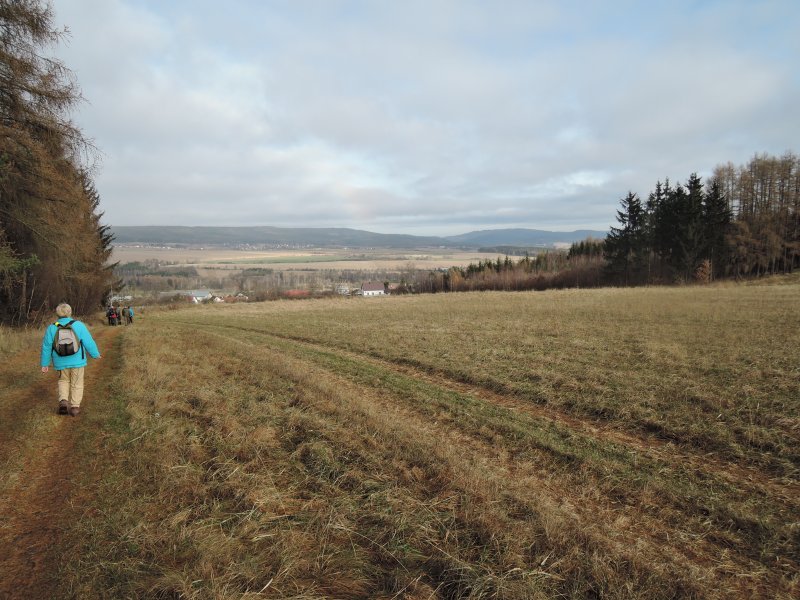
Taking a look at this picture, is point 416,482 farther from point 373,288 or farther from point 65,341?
point 373,288

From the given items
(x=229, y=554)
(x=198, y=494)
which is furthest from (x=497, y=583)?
(x=198, y=494)

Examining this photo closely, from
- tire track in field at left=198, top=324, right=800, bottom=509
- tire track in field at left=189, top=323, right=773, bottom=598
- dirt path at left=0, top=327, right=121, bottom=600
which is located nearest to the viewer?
dirt path at left=0, top=327, right=121, bottom=600

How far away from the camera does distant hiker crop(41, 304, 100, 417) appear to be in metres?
6.94

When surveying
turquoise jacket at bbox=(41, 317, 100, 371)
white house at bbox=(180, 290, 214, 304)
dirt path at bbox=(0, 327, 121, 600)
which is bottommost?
white house at bbox=(180, 290, 214, 304)

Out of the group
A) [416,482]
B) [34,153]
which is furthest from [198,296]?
[416,482]

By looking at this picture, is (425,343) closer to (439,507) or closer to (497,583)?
(439,507)

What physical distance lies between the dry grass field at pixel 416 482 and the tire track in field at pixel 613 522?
3 cm

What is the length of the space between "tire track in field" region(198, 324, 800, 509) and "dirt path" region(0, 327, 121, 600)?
7.49 m

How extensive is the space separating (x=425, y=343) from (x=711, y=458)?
414 inches

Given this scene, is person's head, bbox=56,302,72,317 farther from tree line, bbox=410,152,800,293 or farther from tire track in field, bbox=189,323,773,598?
tree line, bbox=410,152,800,293

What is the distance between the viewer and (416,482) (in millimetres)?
4766

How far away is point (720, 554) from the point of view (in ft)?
13.4

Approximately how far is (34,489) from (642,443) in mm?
8820

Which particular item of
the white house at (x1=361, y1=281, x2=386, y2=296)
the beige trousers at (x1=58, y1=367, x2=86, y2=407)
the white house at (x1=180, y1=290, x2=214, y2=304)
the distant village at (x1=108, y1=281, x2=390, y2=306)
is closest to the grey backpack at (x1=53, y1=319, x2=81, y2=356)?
the beige trousers at (x1=58, y1=367, x2=86, y2=407)
